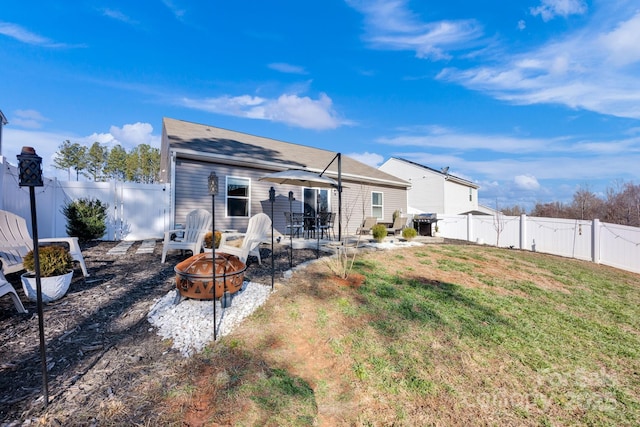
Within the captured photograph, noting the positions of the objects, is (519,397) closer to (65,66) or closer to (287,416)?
(287,416)

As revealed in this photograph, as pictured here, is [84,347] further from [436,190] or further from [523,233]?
[436,190]

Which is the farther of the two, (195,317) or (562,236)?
(562,236)

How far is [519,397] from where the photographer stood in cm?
240

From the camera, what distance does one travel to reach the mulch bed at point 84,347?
1861 mm

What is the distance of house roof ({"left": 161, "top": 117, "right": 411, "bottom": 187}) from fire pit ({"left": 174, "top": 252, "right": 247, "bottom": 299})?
5979 mm

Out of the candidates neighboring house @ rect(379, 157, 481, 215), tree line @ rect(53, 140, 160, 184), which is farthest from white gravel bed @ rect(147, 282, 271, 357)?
tree line @ rect(53, 140, 160, 184)

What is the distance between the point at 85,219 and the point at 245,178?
15.0 feet

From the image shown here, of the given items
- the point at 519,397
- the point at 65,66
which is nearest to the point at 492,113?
the point at 519,397

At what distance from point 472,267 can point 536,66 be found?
345 inches

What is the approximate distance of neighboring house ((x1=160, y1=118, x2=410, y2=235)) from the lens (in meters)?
8.59

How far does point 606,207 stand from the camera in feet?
53.2

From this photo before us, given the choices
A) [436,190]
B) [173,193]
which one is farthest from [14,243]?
[436,190]

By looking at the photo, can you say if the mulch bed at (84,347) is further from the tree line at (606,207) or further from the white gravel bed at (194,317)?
the tree line at (606,207)

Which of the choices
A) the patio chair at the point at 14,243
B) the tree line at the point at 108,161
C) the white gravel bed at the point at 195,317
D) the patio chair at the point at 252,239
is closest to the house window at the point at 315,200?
the patio chair at the point at 252,239
